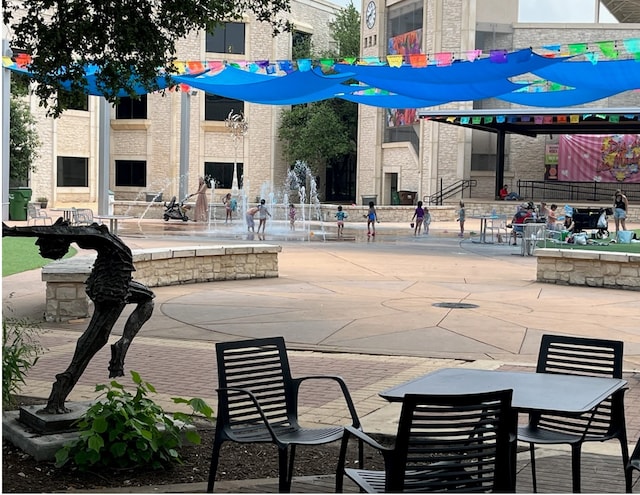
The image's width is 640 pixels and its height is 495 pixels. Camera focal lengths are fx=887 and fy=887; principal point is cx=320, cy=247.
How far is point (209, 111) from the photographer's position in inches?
2085

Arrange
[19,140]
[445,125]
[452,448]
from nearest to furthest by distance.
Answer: [452,448] < [19,140] < [445,125]

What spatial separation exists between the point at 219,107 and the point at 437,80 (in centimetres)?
3642

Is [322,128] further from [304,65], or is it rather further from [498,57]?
[498,57]

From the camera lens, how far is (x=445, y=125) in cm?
4706

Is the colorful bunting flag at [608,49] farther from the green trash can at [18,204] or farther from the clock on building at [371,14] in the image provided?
the clock on building at [371,14]

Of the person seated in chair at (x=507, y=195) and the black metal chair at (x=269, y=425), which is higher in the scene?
the person seated in chair at (x=507, y=195)

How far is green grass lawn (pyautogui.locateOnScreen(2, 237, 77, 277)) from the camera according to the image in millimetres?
17000

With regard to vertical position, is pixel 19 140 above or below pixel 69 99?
above

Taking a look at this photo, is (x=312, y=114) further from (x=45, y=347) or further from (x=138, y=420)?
(x=138, y=420)

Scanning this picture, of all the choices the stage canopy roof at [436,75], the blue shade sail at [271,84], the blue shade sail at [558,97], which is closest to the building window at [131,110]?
the stage canopy roof at [436,75]

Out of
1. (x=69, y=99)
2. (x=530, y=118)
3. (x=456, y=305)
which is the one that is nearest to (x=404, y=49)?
(x=530, y=118)

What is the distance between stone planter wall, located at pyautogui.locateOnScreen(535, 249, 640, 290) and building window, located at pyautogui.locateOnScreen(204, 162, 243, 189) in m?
38.3

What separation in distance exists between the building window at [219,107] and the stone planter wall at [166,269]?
37.4m

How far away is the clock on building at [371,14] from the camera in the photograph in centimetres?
5184
